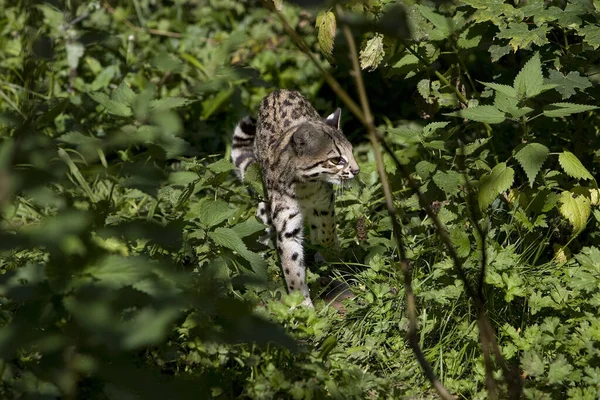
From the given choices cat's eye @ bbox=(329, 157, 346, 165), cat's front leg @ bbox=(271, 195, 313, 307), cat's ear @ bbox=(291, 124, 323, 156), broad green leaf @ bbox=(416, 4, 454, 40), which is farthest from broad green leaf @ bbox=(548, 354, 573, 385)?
broad green leaf @ bbox=(416, 4, 454, 40)

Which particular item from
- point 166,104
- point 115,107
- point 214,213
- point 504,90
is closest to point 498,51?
point 504,90

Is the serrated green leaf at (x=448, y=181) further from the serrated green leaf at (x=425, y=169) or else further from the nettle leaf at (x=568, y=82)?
the nettle leaf at (x=568, y=82)

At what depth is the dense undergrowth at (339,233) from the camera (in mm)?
3031

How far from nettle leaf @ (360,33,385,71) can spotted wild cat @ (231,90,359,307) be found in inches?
20.7

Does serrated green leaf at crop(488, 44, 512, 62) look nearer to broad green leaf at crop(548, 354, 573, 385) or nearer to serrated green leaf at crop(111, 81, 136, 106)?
broad green leaf at crop(548, 354, 573, 385)

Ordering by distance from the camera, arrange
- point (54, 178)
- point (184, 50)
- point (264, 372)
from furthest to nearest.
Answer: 1. point (184, 50)
2. point (264, 372)
3. point (54, 178)

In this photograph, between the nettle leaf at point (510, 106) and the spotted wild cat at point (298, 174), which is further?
the spotted wild cat at point (298, 174)

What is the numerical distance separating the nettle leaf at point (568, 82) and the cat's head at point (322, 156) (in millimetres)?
1244

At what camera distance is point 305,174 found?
5.30m

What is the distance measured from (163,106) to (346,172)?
1.19 meters

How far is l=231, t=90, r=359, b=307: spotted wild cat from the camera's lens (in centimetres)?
523

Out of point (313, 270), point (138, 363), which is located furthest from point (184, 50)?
point (138, 363)

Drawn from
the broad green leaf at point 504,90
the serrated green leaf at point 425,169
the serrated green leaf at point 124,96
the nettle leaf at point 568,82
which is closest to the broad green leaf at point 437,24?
the broad green leaf at point 504,90

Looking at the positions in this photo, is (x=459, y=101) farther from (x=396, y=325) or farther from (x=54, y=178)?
(x=54, y=178)
